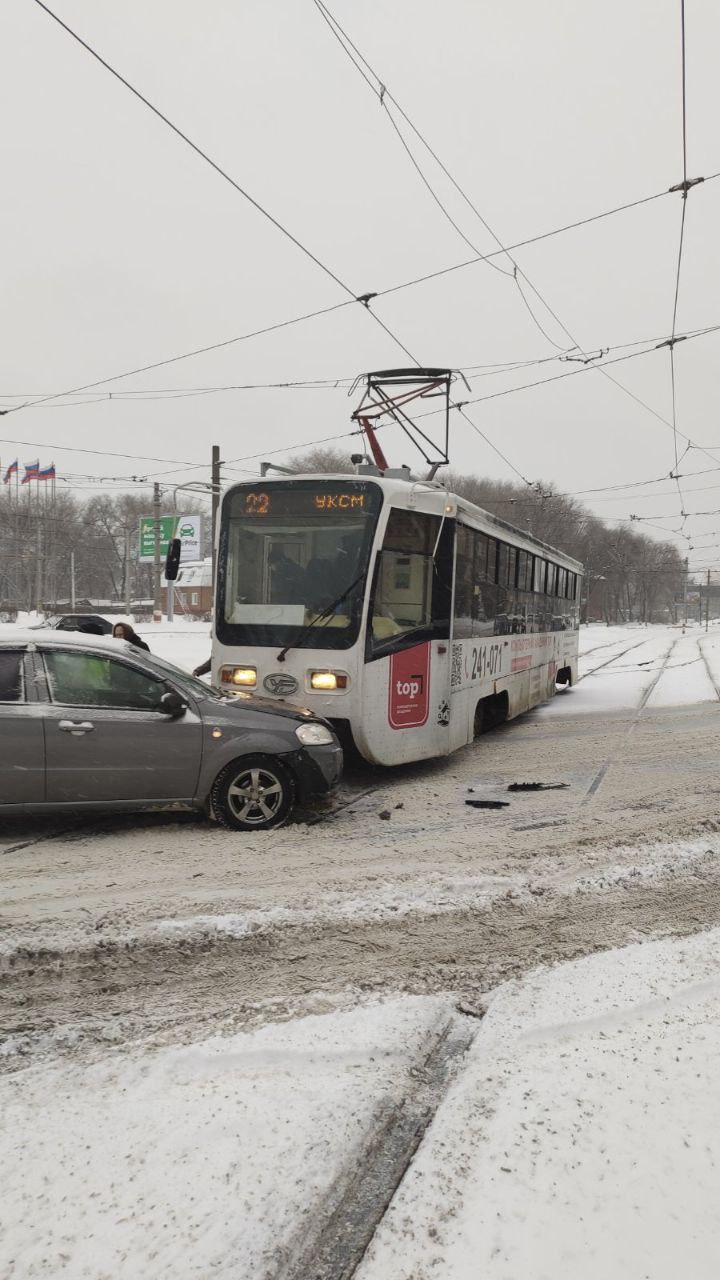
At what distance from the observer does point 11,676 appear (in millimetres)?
6488

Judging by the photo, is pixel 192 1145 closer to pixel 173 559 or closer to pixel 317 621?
pixel 317 621

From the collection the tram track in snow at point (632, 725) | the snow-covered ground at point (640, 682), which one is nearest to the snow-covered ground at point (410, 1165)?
the tram track in snow at point (632, 725)

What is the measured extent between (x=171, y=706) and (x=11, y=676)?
120cm

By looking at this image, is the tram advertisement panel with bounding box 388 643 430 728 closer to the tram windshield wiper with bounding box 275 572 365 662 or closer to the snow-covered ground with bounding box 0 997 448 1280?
the tram windshield wiper with bounding box 275 572 365 662

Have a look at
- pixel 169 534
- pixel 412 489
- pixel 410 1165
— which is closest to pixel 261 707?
pixel 412 489

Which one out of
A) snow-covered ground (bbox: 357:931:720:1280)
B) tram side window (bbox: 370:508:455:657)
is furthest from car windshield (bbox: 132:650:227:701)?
A: snow-covered ground (bbox: 357:931:720:1280)

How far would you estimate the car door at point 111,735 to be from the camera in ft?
21.0

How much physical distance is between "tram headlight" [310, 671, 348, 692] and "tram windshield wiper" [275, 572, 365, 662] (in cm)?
36

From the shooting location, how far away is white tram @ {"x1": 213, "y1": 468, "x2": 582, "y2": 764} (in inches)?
323

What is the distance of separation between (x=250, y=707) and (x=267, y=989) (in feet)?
10.8

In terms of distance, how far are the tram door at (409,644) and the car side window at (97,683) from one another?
2.20 meters

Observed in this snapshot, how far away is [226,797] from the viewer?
6.71 m

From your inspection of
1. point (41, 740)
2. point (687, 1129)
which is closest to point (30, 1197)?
point (687, 1129)

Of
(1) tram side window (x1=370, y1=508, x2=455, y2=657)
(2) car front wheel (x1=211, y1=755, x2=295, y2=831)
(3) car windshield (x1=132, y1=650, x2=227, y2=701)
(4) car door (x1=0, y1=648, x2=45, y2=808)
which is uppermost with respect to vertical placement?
(1) tram side window (x1=370, y1=508, x2=455, y2=657)
